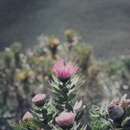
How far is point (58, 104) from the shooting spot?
2553mm

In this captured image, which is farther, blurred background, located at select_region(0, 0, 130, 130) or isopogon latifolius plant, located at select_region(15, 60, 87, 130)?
blurred background, located at select_region(0, 0, 130, 130)

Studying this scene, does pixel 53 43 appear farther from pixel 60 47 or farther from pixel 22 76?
pixel 22 76

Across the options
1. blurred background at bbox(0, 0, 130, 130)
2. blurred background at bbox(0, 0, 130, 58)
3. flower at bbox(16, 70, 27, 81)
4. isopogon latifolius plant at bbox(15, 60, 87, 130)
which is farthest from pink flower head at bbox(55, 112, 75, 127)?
blurred background at bbox(0, 0, 130, 58)

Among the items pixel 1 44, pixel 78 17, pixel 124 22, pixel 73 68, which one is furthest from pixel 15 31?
pixel 73 68

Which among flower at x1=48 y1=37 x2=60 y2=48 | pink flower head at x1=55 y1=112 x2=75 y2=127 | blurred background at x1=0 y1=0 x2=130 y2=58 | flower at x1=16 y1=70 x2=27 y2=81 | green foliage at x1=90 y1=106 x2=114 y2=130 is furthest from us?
blurred background at x1=0 y1=0 x2=130 y2=58

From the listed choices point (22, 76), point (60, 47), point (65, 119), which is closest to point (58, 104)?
point (65, 119)

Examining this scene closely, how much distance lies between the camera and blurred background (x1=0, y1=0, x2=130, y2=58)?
28.4ft

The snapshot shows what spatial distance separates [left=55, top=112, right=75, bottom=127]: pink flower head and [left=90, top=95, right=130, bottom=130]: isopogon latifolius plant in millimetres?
152

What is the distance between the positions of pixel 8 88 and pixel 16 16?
3296mm

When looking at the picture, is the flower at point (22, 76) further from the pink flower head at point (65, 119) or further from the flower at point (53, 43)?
the pink flower head at point (65, 119)

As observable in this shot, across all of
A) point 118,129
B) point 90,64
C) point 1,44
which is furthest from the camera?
point 1,44

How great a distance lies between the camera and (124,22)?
29.1ft

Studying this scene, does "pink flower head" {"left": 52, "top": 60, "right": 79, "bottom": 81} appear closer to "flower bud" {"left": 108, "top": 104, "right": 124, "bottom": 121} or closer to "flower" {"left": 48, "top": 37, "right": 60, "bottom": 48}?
"flower bud" {"left": 108, "top": 104, "right": 124, "bottom": 121}

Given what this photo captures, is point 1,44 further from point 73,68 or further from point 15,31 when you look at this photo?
point 73,68
